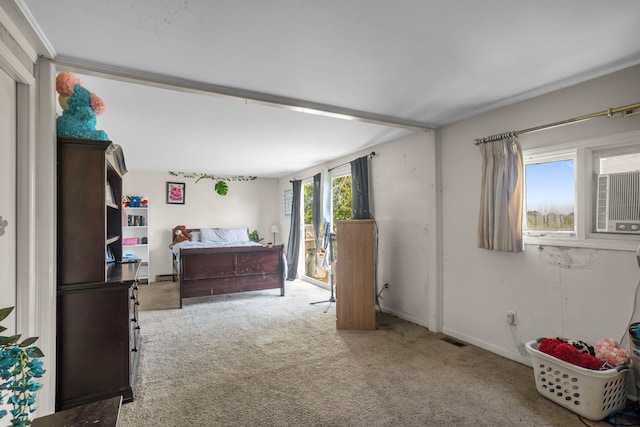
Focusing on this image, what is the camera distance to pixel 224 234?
659 cm

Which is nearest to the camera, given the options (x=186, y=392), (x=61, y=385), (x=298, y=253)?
(x=61, y=385)

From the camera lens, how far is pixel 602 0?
1431 millimetres

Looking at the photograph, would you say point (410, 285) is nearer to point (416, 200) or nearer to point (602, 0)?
point (416, 200)

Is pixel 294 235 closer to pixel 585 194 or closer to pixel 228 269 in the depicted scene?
pixel 228 269

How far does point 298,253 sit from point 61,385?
179 inches

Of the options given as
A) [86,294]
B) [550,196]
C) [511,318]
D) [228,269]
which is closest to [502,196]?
[550,196]

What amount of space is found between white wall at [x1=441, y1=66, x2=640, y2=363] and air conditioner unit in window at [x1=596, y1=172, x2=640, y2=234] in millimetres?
176

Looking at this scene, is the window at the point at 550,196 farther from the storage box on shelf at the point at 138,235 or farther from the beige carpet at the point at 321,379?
the storage box on shelf at the point at 138,235

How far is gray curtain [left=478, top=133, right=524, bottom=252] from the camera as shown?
257 cm

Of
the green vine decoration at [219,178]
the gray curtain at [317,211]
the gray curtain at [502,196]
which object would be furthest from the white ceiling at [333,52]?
the green vine decoration at [219,178]

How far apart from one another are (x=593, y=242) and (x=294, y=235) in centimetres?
478

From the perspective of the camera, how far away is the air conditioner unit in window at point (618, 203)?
2.04 m

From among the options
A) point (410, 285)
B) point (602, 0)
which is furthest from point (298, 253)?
point (602, 0)

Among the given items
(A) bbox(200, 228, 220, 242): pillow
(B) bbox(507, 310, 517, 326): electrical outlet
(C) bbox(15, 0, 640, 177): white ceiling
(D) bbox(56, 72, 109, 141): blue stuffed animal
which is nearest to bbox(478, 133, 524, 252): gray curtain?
(C) bbox(15, 0, 640, 177): white ceiling
